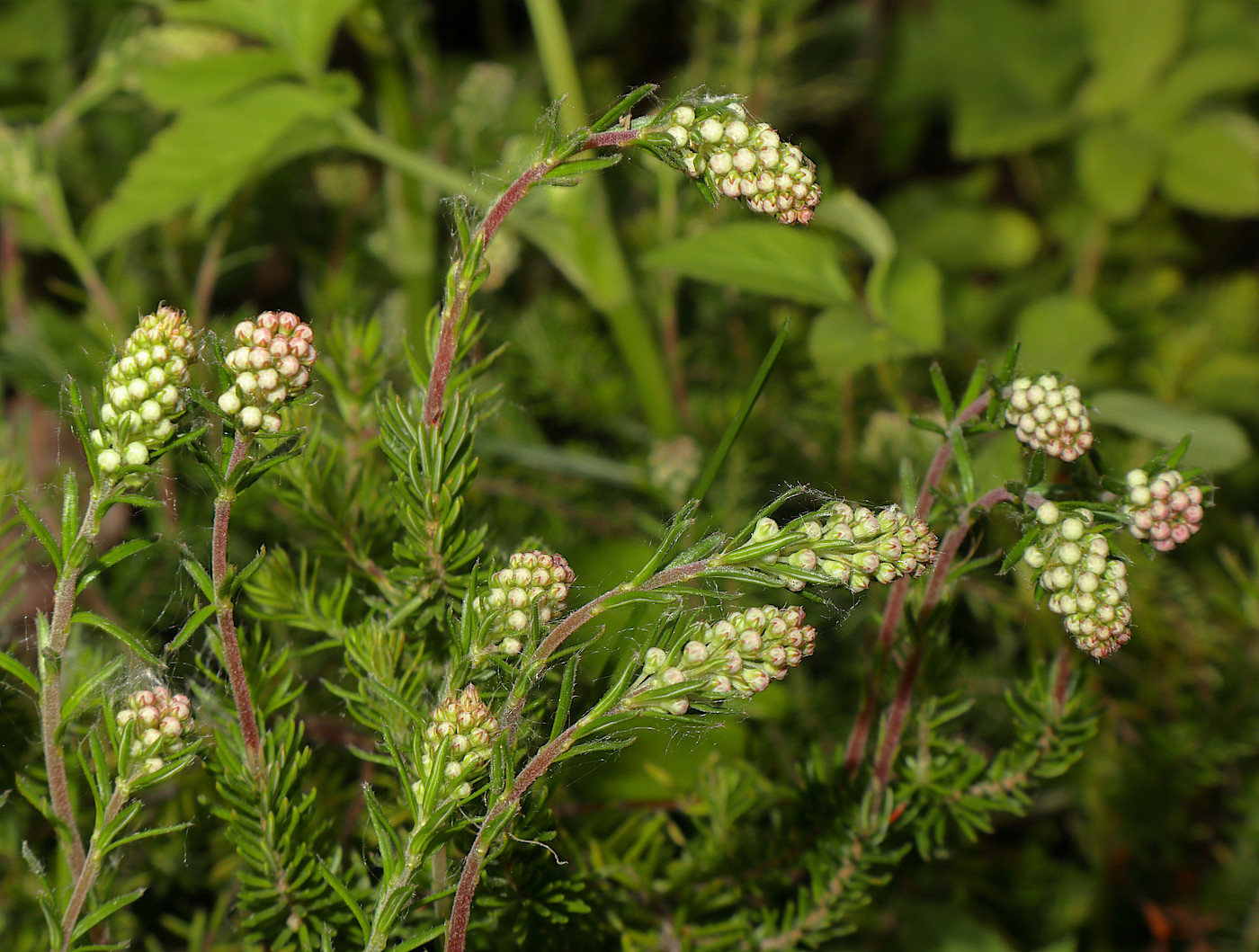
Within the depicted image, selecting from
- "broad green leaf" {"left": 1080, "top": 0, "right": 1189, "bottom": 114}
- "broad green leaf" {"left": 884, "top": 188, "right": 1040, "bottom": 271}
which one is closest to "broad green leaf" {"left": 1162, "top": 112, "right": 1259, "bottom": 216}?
"broad green leaf" {"left": 1080, "top": 0, "right": 1189, "bottom": 114}

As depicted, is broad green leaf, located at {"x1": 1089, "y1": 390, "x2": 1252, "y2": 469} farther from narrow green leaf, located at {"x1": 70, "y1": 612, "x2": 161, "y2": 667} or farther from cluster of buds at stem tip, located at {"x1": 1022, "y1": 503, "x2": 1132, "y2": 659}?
narrow green leaf, located at {"x1": 70, "y1": 612, "x2": 161, "y2": 667}

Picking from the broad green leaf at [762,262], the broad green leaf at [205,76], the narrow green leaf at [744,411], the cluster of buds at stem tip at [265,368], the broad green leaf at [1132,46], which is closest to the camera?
the cluster of buds at stem tip at [265,368]

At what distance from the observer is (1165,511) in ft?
1.65

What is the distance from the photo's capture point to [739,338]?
4.50 feet

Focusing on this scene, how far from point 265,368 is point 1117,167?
1585 millimetres

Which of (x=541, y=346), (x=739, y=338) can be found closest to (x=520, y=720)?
(x=541, y=346)

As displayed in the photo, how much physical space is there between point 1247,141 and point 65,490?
187cm

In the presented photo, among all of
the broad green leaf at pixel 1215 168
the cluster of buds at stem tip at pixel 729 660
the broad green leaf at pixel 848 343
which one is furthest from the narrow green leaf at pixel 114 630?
the broad green leaf at pixel 1215 168

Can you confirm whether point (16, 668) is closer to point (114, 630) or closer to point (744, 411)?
point (114, 630)

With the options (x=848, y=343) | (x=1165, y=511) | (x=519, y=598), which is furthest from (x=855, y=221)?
(x=519, y=598)

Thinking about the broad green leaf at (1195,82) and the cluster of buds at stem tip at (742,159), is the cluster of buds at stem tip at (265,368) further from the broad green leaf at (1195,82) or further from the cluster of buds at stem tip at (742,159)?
the broad green leaf at (1195,82)

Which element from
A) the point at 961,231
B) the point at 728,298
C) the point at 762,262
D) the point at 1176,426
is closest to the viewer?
the point at 1176,426

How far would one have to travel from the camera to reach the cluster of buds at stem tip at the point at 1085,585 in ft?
1.56

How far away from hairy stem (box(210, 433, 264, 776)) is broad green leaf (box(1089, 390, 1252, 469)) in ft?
2.55
